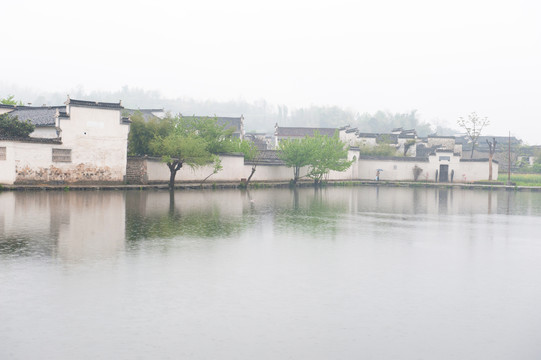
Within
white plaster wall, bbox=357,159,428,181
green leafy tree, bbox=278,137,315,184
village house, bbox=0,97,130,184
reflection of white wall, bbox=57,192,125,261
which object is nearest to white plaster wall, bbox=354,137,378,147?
white plaster wall, bbox=357,159,428,181

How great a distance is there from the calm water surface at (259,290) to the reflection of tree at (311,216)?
11.6 inches

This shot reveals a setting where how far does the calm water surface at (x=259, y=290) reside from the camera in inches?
298

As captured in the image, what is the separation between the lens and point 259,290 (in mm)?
10320

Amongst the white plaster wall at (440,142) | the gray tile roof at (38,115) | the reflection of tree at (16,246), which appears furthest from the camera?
the white plaster wall at (440,142)

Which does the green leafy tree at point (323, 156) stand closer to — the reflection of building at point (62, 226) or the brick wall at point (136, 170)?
the brick wall at point (136, 170)

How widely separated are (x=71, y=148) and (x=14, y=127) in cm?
348

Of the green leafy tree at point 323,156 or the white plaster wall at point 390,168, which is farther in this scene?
the white plaster wall at point 390,168

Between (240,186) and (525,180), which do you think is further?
(525,180)

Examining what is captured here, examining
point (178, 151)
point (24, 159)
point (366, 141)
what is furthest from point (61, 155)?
point (366, 141)

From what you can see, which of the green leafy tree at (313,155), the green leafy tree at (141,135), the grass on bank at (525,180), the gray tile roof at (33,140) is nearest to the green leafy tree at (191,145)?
the green leafy tree at (141,135)

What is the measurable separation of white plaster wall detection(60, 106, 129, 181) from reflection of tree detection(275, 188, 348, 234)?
1301 centimetres

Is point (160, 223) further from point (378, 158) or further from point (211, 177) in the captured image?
point (378, 158)

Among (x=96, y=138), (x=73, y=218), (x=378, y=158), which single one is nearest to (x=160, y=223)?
(x=73, y=218)

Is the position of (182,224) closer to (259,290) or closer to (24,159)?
(259,290)
